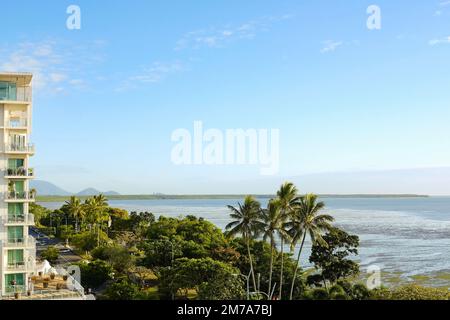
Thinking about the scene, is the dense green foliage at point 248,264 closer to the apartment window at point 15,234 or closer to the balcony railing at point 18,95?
the apartment window at point 15,234

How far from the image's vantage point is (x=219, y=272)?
127ft

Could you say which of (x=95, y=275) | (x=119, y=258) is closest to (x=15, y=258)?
(x=95, y=275)

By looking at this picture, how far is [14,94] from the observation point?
115 ft

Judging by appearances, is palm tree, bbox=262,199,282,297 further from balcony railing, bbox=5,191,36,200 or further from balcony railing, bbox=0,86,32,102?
balcony railing, bbox=0,86,32,102

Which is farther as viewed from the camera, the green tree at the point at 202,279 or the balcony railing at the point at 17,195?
the green tree at the point at 202,279

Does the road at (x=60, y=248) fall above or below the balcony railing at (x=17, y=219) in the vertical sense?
below

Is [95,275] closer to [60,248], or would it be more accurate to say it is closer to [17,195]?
Result: [17,195]

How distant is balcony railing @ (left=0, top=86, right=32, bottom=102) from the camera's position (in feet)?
114

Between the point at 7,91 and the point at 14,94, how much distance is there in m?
0.50

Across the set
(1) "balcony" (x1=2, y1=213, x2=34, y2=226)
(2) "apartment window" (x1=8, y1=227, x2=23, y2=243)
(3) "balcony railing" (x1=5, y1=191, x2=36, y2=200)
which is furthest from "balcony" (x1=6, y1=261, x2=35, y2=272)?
(3) "balcony railing" (x1=5, y1=191, x2=36, y2=200)

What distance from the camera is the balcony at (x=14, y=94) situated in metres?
34.6

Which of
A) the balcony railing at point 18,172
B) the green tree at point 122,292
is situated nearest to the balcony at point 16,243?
the balcony railing at point 18,172

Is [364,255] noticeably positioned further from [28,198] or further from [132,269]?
[28,198]
